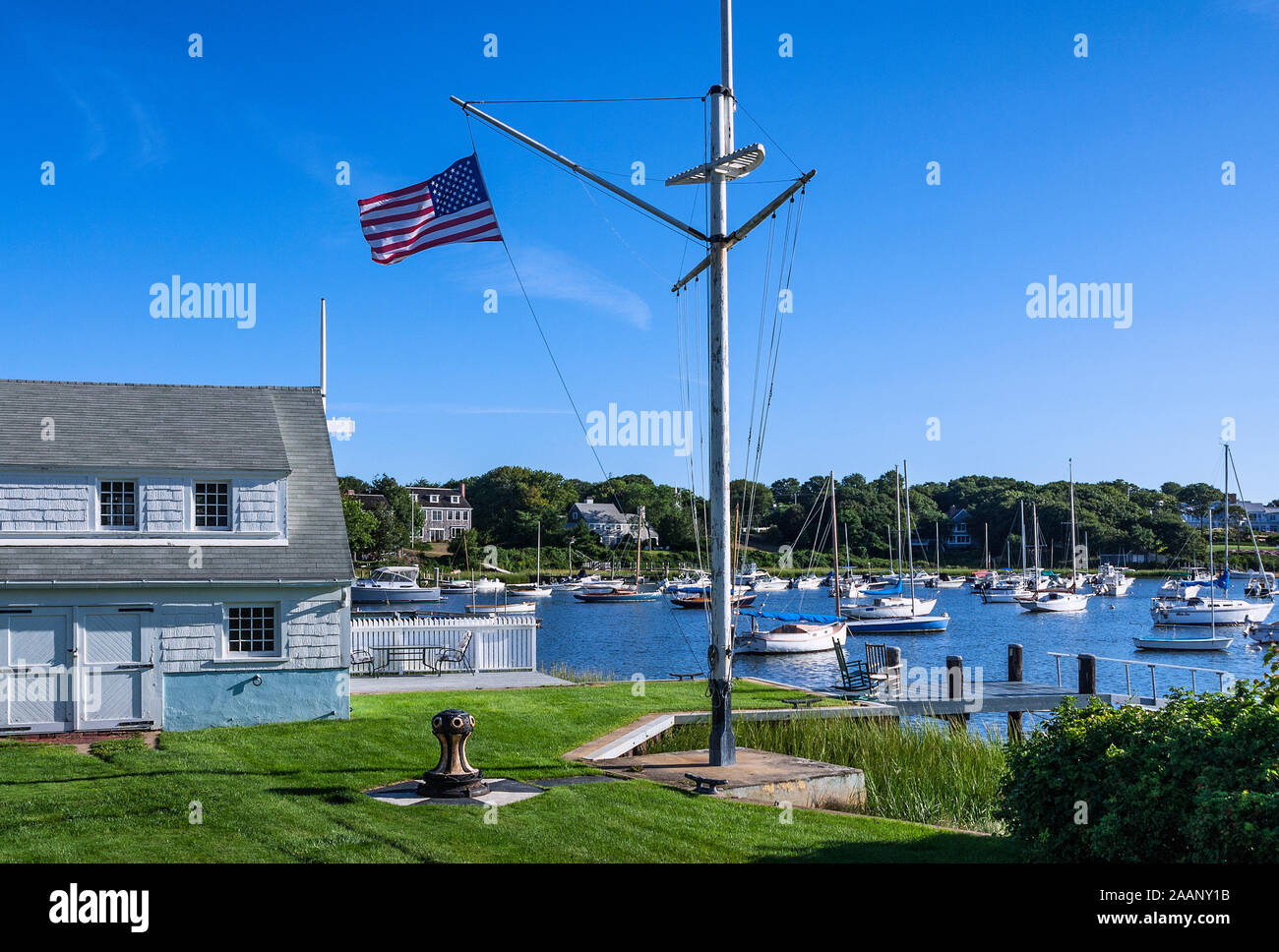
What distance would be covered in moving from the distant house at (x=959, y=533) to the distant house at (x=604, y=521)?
57.2m

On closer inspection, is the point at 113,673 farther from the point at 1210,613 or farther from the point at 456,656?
the point at 1210,613

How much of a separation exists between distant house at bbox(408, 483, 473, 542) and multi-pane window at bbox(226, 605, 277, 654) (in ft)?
447

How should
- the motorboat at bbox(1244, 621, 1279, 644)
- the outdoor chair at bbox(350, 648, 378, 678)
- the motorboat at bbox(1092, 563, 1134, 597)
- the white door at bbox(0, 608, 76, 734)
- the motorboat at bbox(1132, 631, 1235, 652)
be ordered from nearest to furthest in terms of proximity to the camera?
the white door at bbox(0, 608, 76, 734) < the outdoor chair at bbox(350, 648, 378, 678) < the motorboat at bbox(1132, 631, 1235, 652) < the motorboat at bbox(1244, 621, 1279, 644) < the motorboat at bbox(1092, 563, 1134, 597)

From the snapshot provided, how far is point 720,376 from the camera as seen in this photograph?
52.1 feet

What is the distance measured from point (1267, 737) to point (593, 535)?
150m

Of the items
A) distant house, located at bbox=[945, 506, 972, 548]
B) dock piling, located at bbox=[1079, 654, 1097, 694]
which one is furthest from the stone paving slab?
distant house, located at bbox=[945, 506, 972, 548]

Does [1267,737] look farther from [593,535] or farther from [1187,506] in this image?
[1187,506]

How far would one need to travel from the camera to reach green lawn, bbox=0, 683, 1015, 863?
11.3m

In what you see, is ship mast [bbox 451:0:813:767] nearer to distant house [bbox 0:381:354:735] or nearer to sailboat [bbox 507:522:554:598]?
distant house [bbox 0:381:354:735]

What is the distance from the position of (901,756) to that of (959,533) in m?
173

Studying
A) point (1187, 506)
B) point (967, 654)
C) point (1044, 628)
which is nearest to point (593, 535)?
point (1044, 628)

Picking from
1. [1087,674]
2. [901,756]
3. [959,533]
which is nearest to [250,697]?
[901,756]

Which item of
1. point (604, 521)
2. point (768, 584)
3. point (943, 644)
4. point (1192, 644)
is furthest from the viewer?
point (604, 521)

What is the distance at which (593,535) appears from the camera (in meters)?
158
